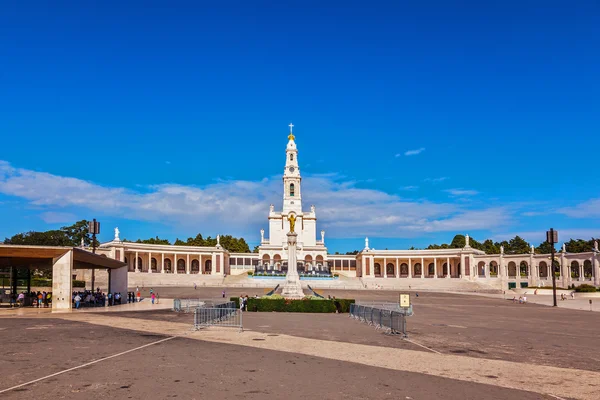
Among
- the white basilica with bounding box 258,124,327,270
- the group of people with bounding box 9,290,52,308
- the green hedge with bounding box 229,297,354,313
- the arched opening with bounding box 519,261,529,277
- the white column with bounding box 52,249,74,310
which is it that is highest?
the white basilica with bounding box 258,124,327,270

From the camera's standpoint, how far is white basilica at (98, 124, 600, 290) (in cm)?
8831

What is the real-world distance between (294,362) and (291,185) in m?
111

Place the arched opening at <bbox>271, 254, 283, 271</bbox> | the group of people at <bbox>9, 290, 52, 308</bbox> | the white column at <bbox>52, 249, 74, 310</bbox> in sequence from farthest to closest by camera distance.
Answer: the arched opening at <bbox>271, 254, 283, 271</bbox>, the group of people at <bbox>9, 290, 52, 308</bbox>, the white column at <bbox>52, 249, 74, 310</bbox>

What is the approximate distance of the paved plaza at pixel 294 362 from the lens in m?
12.2

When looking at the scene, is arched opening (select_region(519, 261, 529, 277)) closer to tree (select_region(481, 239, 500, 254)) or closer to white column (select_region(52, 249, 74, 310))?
tree (select_region(481, 239, 500, 254))

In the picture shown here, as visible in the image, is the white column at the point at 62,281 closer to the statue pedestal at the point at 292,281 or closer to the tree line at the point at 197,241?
the statue pedestal at the point at 292,281

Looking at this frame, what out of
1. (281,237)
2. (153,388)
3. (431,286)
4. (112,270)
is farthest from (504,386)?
(281,237)


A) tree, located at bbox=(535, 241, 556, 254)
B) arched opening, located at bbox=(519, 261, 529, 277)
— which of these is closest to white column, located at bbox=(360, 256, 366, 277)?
arched opening, located at bbox=(519, 261, 529, 277)

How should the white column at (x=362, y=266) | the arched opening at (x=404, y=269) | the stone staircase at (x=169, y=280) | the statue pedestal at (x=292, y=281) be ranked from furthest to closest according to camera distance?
the arched opening at (x=404, y=269), the white column at (x=362, y=266), the stone staircase at (x=169, y=280), the statue pedestal at (x=292, y=281)

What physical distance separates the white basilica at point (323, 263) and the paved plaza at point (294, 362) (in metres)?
55.1

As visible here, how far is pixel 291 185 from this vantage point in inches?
5000

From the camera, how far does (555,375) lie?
47.8ft

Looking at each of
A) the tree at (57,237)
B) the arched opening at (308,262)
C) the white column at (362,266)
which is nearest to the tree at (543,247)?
the white column at (362,266)

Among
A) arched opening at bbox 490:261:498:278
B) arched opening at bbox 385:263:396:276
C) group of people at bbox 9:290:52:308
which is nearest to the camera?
group of people at bbox 9:290:52:308
